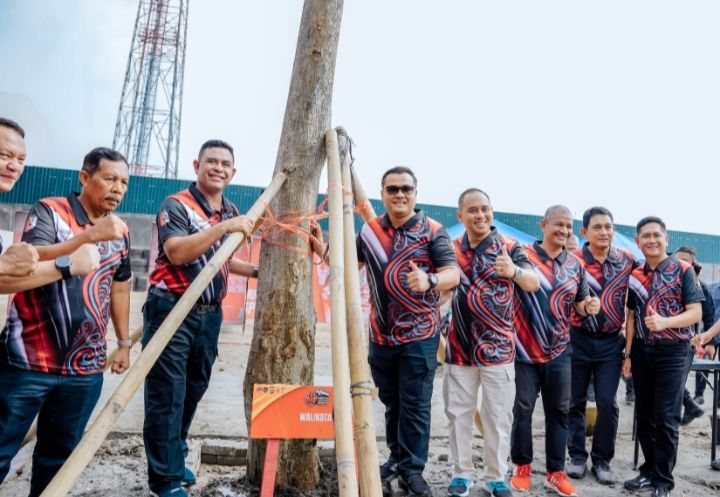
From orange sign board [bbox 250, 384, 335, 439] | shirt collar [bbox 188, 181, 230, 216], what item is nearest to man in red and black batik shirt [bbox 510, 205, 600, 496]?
orange sign board [bbox 250, 384, 335, 439]

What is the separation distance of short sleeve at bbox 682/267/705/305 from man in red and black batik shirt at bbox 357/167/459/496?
2030 mm

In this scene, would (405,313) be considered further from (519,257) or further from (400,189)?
(519,257)

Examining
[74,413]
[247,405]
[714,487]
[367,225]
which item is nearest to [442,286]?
[367,225]

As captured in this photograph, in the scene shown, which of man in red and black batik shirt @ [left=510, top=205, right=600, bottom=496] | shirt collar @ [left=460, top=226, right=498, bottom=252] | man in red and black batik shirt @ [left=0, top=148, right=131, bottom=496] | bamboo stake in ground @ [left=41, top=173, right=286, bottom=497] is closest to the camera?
bamboo stake in ground @ [left=41, top=173, right=286, bottom=497]

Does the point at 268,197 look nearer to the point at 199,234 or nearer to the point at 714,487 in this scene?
the point at 199,234

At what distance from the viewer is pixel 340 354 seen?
2525mm

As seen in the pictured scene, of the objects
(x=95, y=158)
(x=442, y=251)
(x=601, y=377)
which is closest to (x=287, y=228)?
(x=442, y=251)

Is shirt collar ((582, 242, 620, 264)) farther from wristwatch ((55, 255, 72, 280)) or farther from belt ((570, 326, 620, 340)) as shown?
wristwatch ((55, 255, 72, 280))

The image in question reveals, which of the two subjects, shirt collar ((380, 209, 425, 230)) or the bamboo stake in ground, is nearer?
the bamboo stake in ground

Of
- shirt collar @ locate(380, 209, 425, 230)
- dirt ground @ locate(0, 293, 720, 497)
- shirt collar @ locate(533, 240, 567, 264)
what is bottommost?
dirt ground @ locate(0, 293, 720, 497)

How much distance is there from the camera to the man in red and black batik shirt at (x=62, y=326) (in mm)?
2520

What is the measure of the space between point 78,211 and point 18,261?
2.21ft

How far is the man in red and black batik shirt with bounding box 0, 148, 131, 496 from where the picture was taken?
8.27 feet

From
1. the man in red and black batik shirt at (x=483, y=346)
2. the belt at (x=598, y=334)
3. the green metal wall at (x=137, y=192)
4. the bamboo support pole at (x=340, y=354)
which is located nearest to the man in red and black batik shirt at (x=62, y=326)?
the bamboo support pole at (x=340, y=354)
